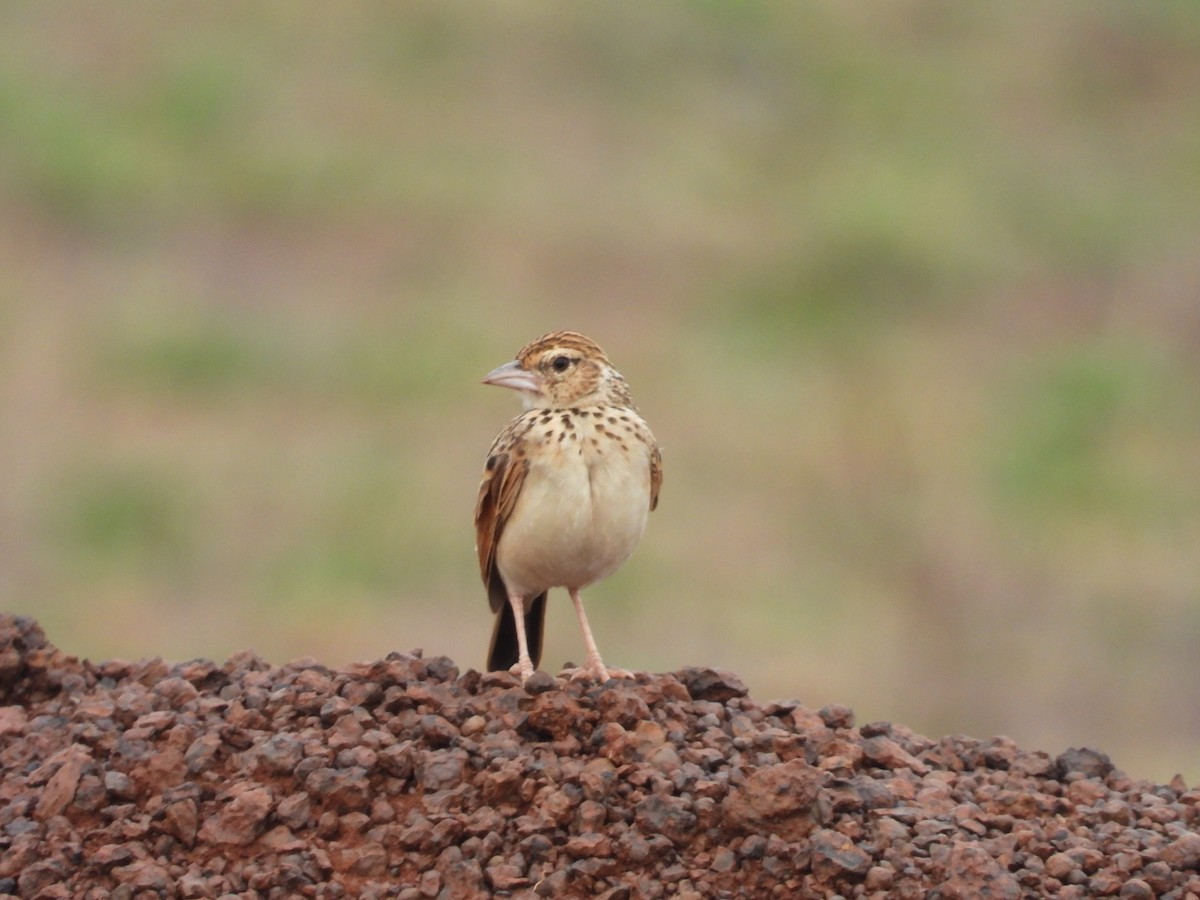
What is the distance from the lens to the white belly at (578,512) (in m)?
5.82

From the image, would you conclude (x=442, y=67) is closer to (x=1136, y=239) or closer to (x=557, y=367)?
(x=1136, y=239)

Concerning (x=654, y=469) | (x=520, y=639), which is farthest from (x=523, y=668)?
(x=654, y=469)

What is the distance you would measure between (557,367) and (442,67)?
439 inches

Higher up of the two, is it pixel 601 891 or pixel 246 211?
pixel 246 211

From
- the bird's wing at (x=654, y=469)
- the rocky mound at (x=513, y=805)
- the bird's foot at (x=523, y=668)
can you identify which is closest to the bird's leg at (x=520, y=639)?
the bird's foot at (x=523, y=668)

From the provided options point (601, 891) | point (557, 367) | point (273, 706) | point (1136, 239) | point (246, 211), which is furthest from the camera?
point (1136, 239)

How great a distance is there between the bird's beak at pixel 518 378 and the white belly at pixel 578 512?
10.6 inches

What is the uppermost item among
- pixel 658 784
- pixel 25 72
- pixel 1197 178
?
pixel 1197 178

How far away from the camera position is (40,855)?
4.70 meters

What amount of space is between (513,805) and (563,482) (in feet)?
4.09

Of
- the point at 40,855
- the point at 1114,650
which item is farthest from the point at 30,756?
the point at 1114,650

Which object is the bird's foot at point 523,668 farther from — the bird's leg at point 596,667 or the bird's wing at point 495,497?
the bird's wing at point 495,497

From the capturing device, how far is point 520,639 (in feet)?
19.9

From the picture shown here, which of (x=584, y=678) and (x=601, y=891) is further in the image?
(x=584, y=678)
